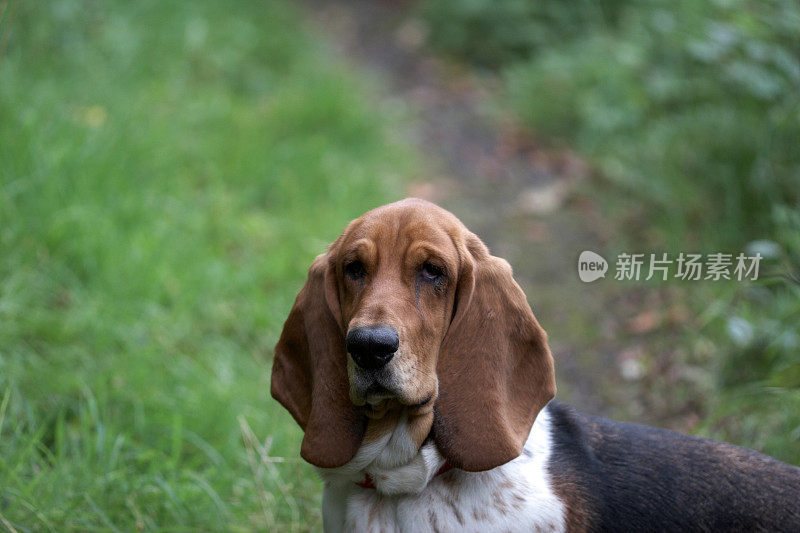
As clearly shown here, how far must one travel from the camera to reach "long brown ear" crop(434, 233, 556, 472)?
250cm

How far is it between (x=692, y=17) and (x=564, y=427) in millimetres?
4891

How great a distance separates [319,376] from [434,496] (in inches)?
21.8

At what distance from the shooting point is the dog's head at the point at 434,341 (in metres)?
2.46

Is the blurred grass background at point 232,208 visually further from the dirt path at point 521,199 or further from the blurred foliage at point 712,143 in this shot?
the dirt path at point 521,199

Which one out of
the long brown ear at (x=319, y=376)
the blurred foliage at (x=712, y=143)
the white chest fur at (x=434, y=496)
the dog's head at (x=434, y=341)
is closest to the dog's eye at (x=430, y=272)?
the dog's head at (x=434, y=341)

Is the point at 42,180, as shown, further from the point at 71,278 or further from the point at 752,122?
the point at 752,122

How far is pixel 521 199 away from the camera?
6.86 meters

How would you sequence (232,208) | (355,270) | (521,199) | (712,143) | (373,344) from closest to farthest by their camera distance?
(373,344), (355,270), (712,143), (232,208), (521,199)

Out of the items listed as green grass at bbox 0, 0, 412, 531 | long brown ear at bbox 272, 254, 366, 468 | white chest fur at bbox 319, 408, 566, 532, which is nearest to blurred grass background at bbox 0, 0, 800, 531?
green grass at bbox 0, 0, 412, 531

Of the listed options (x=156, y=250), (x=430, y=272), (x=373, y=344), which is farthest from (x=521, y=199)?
(x=373, y=344)

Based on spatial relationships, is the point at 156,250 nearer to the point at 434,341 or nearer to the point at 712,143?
the point at 434,341

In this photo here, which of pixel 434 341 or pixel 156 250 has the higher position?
pixel 434 341

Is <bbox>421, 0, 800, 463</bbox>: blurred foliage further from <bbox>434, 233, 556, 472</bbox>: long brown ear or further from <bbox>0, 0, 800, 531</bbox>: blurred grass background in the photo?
<bbox>434, 233, 556, 472</bbox>: long brown ear

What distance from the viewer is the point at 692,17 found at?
254 inches
